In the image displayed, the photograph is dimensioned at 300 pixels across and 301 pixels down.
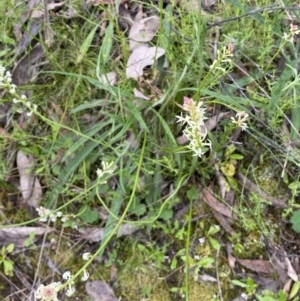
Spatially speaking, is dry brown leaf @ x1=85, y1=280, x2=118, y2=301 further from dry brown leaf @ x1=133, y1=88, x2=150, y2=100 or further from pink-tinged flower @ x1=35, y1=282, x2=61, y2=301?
pink-tinged flower @ x1=35, y1=282, x2=61, y2=301

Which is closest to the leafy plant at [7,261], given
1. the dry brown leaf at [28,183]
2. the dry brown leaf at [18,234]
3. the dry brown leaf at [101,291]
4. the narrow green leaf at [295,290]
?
the dry brown leaf at [18,234]

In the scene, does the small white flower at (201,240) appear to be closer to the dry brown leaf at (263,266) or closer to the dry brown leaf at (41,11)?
the dry brown leaf at (263,266)

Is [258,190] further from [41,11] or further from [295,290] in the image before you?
[41,11]

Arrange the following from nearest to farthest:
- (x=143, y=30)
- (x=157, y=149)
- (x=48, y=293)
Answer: (x=48, y=293)
(x=157, y=149)
(x=143, y=30)

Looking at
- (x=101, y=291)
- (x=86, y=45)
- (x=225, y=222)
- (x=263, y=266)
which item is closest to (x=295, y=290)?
(x=263, y=266)

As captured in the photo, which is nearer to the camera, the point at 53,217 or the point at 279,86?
the point at 279,86

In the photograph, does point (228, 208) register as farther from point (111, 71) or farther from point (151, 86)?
point (111, 71)

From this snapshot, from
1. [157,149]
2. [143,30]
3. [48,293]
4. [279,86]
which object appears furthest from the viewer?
[143,30]
